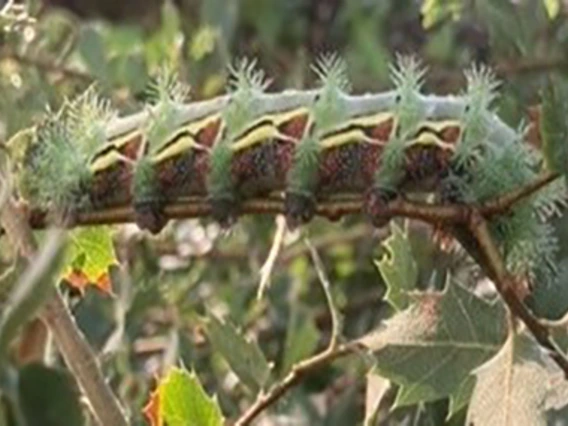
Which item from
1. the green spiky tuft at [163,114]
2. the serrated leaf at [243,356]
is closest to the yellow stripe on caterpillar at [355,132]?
the green spiky tuft at [163,114]

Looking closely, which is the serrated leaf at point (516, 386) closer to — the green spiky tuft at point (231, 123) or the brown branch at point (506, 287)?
the brown branch at point (506, 287)

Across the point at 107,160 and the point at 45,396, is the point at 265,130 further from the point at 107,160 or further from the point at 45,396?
the point at 45,396

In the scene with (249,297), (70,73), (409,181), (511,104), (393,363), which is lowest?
(393,363)

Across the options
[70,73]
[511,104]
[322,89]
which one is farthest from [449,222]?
[70,73]

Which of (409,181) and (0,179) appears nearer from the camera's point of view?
(0,179)

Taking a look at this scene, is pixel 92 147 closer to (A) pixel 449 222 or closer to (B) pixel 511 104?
(A) pixel 449 222
